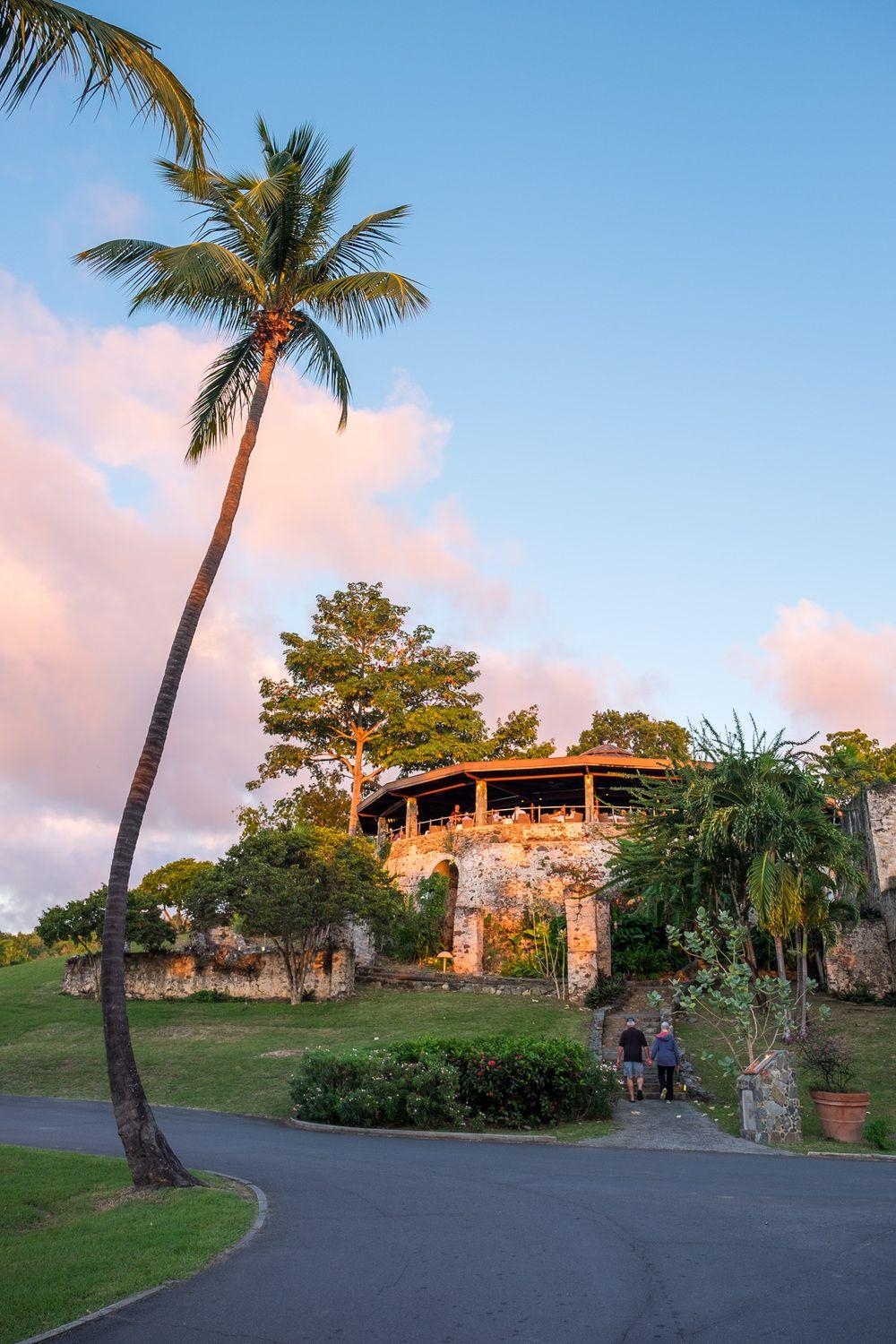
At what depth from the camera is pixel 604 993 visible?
2498 cm

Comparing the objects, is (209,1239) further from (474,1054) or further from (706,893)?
(706,893)

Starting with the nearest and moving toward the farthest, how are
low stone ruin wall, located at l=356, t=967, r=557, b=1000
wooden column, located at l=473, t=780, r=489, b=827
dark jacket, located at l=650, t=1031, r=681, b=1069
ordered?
dark jacket, located at l=650, t=1031, r=681, b=1069 → low stone ruin wall, located at l=356, t=967, r=557, b=1000 → wooden column, located at l=473, t=780, r=489, b=827

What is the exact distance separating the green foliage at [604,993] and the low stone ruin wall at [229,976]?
725 cm

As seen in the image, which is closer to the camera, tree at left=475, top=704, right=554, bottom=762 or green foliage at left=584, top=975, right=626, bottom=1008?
green foliage at left=584, top=975, right=626, bottom=1008

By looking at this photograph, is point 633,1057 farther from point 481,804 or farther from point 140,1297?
point 481,804

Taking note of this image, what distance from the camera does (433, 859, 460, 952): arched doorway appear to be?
33403 mm

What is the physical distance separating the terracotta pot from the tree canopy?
26.1 m

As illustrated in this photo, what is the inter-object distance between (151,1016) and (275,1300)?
21822mm

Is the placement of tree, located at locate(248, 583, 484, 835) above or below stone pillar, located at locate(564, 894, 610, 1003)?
above

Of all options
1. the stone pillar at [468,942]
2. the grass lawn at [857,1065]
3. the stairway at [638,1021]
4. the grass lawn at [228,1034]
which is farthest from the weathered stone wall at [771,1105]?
the stone pillar at [468,942]

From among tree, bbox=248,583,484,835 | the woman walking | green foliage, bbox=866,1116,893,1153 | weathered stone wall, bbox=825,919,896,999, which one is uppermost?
tree, bbox=248,583,484,835

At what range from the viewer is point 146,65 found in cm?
724

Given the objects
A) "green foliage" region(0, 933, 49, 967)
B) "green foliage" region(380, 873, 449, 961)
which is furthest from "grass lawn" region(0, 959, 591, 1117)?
"green foliage" region(0, 933, 49, 967)

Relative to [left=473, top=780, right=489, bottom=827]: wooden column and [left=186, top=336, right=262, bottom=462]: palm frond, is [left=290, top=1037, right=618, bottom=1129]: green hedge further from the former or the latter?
[left=473, top=780, right=489, bottom=827]: wooden column
